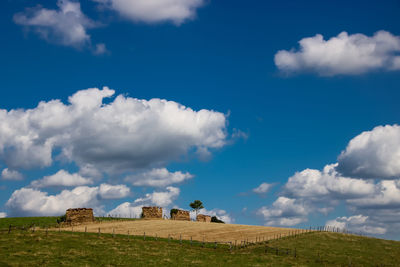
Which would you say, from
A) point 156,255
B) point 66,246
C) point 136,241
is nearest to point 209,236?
point 136,241

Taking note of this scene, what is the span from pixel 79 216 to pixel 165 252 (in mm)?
44439

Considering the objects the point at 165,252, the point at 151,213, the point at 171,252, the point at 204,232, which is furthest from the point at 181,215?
the point at 165,252

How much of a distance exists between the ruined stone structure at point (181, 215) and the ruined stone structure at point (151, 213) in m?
4.06

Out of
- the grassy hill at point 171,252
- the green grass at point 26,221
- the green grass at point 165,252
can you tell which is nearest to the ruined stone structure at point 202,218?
the green grass at point 26,221

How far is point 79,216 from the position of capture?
291 ft

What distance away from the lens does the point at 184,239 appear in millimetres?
63281

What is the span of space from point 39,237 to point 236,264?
1116 inches

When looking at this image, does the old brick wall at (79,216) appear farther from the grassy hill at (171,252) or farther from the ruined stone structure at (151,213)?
the grassy hill at (171,252)

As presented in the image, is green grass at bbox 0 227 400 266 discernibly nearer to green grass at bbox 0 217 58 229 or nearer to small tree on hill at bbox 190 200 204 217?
green grass at bbox 0 217 58 229

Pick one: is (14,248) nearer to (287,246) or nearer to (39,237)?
(39,237)

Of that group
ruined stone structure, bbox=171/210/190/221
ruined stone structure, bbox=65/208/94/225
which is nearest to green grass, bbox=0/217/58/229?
ruined stone structure, bbox=65/208/94/225

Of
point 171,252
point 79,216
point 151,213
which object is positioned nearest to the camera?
point 171,252

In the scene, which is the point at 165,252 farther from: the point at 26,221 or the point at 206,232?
the point at 26,221

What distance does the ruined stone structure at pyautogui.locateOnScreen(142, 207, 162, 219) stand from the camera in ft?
339
